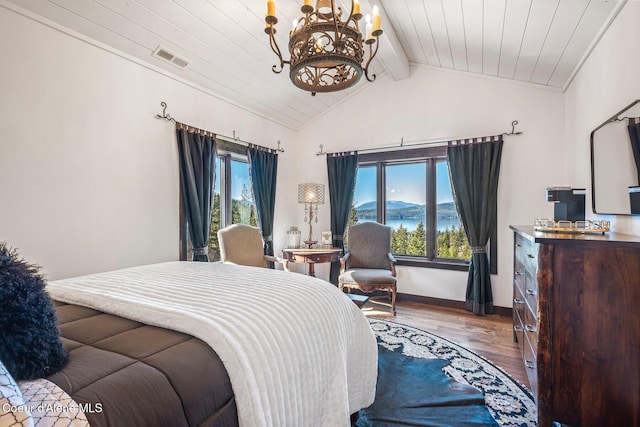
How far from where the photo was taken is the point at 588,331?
4.84ft

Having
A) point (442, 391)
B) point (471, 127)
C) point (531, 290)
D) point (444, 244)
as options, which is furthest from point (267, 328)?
point (471, 127)

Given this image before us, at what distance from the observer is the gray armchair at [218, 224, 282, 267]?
125 inches

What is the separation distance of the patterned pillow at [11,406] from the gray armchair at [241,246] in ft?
8.66

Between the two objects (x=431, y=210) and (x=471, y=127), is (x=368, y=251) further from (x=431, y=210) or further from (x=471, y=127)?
(x=471, y=127)

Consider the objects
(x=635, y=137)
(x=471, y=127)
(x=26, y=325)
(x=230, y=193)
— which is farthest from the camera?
(x=230, y=193)

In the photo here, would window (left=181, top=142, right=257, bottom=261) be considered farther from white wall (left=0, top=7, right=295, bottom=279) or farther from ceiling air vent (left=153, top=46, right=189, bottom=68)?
ceiling air vent (left=153, top=46, right=189, bottom=68)

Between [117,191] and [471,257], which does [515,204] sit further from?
[117,191]

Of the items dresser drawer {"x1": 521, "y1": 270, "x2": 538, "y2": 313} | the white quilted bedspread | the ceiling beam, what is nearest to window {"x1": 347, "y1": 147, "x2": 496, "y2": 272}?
the ceiling beam

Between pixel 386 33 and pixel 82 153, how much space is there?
111 inches

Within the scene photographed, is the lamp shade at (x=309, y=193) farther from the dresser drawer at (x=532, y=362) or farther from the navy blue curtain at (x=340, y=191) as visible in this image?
the dresser drawer at (x=532, y=362)

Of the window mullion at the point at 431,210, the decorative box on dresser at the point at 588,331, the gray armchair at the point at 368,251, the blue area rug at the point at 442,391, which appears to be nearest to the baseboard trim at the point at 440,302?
the gray armchair at the point at 368,251

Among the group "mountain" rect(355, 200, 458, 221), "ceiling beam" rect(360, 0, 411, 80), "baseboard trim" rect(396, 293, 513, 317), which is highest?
"ceiling beam" rect(360, 0, 411, 80)

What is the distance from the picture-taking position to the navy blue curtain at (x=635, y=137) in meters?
1.66

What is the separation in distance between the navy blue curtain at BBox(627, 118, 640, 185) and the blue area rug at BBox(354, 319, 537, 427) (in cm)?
151
